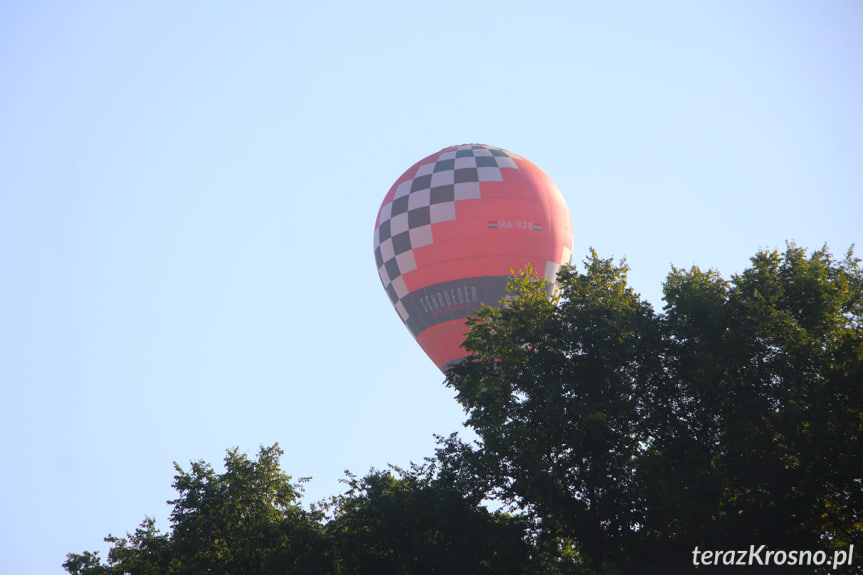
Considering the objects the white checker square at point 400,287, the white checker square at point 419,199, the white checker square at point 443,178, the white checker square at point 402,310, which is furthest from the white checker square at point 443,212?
the white checker square at point 402,310

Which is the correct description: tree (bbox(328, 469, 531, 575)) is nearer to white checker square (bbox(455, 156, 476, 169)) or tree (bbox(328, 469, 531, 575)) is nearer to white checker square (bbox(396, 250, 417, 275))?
white checker square (bbox(396, 250, 417, 275))

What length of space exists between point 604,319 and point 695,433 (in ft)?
11.3

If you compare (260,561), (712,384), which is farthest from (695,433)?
(260,561)

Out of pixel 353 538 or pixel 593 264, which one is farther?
pixel 593 264

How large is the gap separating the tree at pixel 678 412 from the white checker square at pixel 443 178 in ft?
41.3

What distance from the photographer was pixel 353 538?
21688 mm

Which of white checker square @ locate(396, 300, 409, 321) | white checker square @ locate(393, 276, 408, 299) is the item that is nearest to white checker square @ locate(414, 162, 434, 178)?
white checker square @ locate(393, 276, 408, 299)

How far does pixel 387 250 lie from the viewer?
115 feet

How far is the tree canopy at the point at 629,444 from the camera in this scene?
18.3 metres

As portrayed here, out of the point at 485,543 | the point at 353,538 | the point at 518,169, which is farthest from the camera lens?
the point at 518,169

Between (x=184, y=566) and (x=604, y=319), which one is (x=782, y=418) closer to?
(x=604, y=319)

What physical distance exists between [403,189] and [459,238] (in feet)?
13.0

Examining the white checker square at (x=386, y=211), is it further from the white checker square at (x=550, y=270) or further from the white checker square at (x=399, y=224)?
the white checker square at (x=550, y=270)

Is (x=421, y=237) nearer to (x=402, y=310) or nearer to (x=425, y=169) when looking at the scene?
(x=402, y=310)
